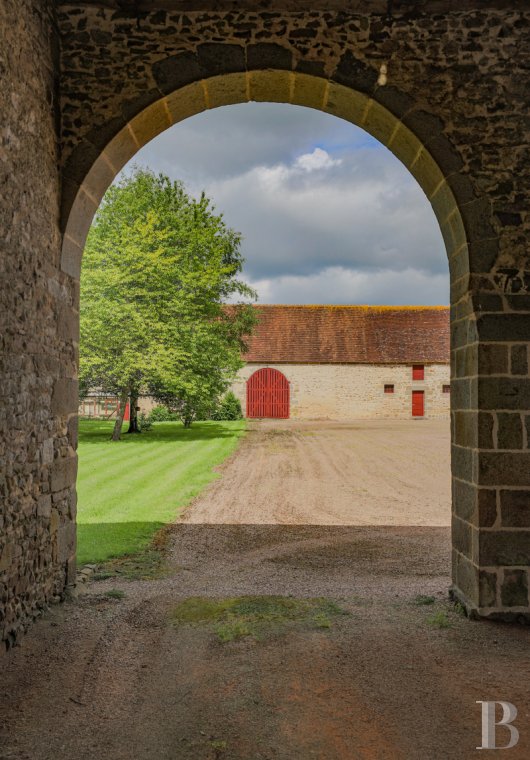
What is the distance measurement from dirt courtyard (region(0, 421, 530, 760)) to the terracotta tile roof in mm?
21443

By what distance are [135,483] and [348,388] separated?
18849 millimetres

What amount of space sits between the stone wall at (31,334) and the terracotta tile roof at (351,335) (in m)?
22.8

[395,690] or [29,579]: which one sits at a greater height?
[29,579]

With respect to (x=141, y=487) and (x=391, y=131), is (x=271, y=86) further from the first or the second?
(x=141, y=487)

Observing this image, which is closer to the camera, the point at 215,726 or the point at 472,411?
the point at 215,726

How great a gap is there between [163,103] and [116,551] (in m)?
4.46

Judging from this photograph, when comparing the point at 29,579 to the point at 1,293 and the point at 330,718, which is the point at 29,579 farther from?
the point at 330,718

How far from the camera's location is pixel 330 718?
2.90 meters

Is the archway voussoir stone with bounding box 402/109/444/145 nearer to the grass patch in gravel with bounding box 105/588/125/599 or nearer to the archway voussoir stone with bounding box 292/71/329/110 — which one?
the archway voussoir stone with bounding box 292/71/329/110

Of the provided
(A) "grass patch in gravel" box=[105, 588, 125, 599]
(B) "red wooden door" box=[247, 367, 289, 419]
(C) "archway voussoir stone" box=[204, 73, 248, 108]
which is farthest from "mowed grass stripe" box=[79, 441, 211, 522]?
(B) "red wooden door" box=[247, 367, 289, 419]

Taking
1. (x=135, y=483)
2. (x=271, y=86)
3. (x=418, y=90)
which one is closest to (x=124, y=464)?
(x=135, y=483)

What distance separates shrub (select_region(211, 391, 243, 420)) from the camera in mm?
26141

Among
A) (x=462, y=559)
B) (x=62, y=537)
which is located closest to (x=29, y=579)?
(x=62, y=537)

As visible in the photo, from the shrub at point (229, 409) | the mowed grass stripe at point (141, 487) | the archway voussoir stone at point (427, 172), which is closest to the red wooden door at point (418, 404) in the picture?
the shrub at point (229, 409)
